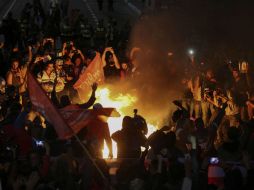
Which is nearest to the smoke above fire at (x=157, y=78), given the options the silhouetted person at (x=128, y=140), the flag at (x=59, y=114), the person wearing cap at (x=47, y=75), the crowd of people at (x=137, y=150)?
the crowd of people at (x=137, y=150)

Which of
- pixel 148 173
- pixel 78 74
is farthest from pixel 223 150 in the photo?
pixel 78 74

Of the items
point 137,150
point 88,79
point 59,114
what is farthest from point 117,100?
point 59,114

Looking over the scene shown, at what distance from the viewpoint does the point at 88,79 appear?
2044 cm

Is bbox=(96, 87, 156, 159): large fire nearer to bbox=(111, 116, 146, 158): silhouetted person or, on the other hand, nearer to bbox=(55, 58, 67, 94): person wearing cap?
bbox=(55, 58, 67, 94): person wearing cap

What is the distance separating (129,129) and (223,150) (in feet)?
5.91

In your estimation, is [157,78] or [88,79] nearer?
[88,79]

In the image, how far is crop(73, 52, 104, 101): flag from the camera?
66.8 feet

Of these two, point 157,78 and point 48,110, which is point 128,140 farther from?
point 157,78

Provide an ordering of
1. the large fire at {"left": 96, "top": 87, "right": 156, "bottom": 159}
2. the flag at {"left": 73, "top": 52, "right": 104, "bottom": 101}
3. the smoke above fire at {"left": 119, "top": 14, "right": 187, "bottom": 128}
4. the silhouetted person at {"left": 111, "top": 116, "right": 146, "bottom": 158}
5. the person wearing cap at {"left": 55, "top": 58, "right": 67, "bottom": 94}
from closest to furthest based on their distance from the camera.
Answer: the silhouetted person at {"left": 111, "top": 116, "right": 146, "bottom": 158} → the large fire at {"left": 96, "top": 87, "right": 156, "bottom": 159} → the flag at {"left": 73, "top": 52, "right": 104, "bottom": 101} → the person wearing cap at {"left": 55, "top": 58, "right": 67, "bottom": 94} → the smoke above fire at {"left": 119, "top": 14, "right": 187, "bottom": 128}

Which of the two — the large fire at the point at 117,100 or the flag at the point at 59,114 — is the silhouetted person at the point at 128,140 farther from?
the large fire at the point at 117,100

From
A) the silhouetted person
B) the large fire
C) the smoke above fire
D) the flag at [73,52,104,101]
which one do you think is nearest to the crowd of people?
the silhouetted person

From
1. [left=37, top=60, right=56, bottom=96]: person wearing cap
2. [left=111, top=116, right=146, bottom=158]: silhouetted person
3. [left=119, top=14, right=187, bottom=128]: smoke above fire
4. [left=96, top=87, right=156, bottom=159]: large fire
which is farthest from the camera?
[left=119, top=14, right=187, bottom=128]: smoke above fire

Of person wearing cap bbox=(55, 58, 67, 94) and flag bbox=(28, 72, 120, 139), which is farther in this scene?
person wearing cap bbox=(55, 58, 67, 94)

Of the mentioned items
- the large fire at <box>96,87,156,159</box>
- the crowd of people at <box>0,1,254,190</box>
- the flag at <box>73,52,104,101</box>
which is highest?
the flag at <box>73,52,104,101</box>
